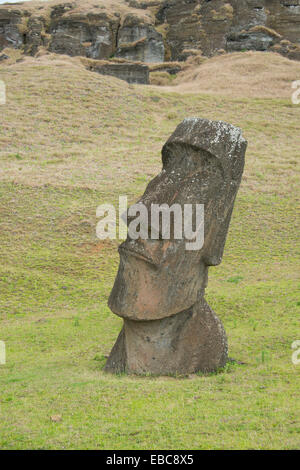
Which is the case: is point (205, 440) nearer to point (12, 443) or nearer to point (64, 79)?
point (12, 443)

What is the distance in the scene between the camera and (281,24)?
62094 mm

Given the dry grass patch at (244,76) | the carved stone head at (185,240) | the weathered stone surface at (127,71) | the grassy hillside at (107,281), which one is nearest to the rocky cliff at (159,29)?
the dry grass patch at (244,76)

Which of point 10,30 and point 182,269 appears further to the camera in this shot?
point 10,30

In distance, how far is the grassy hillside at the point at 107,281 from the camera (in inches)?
220

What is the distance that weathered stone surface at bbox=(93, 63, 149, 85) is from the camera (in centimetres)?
4622

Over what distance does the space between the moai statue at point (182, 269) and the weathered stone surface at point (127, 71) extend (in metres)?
40.0

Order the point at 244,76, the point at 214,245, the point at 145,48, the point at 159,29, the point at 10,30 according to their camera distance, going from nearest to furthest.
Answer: the point at 214,245 < the point at 244,76 < the point at 145,48 < the point at 159,29 < the point at 10,30

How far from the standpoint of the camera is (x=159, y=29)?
66.5 meters

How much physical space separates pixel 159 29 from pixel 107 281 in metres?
56.6

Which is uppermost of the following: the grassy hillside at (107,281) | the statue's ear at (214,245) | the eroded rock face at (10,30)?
the statue's ear at (214,245)

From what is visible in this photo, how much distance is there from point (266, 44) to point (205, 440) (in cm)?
5637

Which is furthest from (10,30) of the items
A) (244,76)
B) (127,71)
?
(244,76)

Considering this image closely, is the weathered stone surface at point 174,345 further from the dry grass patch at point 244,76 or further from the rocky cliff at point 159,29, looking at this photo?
the rocky cliff at point 159,29

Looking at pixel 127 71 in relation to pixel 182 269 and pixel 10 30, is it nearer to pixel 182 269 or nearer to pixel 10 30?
pixel 10 30
